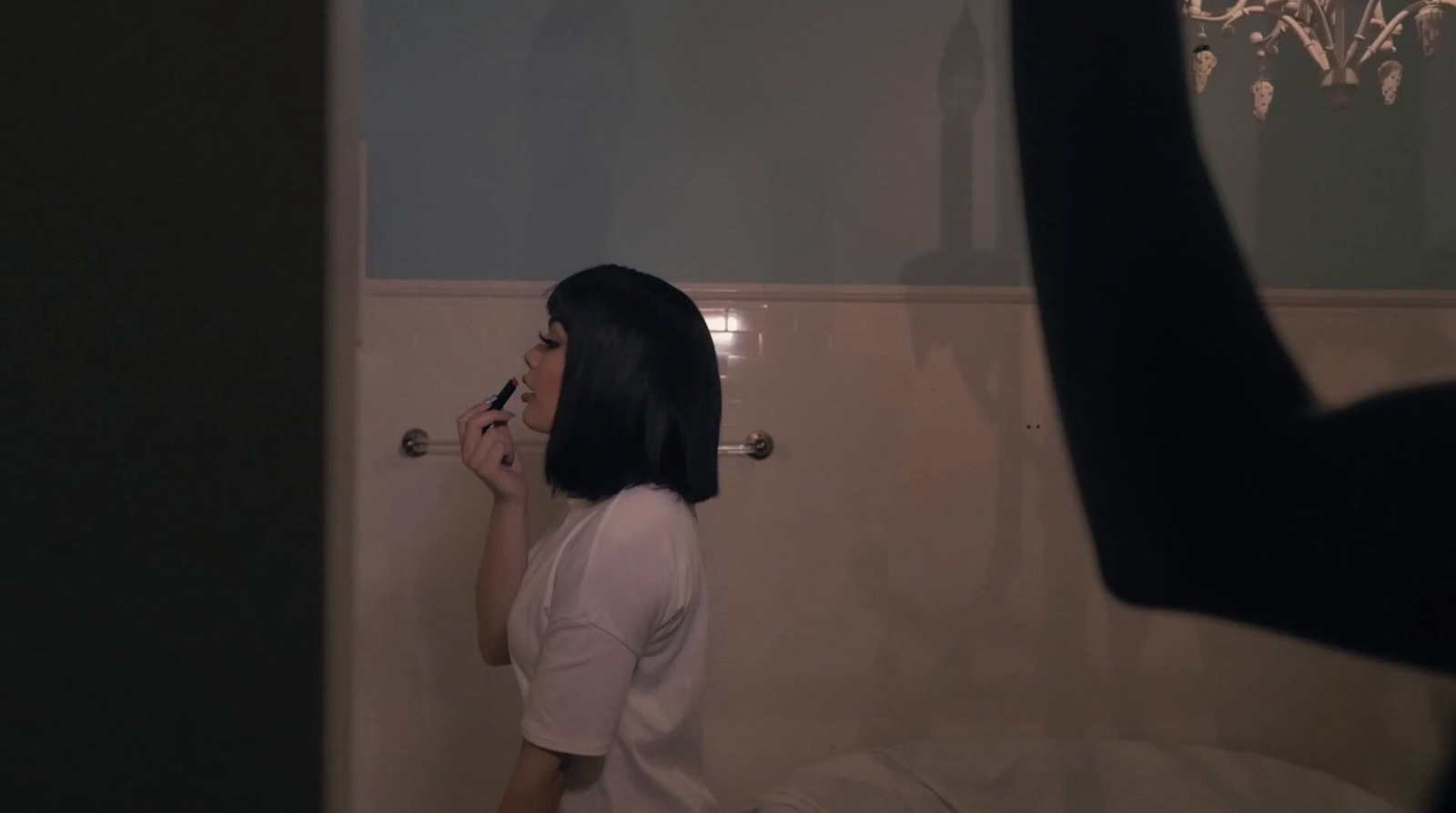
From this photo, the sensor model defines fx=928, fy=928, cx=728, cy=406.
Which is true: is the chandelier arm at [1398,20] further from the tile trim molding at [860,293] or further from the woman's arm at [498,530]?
the woman's arm at [498,530]

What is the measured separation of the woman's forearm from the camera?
969 mm

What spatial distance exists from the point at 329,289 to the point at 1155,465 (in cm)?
26

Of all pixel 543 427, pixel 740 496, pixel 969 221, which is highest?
pixel 969 221

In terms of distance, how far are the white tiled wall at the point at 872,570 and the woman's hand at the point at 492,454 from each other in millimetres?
470

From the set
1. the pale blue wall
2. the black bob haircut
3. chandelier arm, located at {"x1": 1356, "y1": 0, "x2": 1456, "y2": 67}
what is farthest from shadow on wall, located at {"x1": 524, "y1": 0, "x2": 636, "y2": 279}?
chandelier arm, located at {"x1": 1356, "y1": 0, "x2": 1456, "y2": 67}

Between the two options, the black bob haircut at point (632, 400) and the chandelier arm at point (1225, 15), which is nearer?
the black bob haircut at point (632, 400)

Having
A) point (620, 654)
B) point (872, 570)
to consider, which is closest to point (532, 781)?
point (620, 654)

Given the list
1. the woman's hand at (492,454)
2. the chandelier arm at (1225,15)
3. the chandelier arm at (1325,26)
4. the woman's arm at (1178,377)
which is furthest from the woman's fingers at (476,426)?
the chandelier arm at (1325,26)

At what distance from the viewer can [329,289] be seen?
0.85 feet

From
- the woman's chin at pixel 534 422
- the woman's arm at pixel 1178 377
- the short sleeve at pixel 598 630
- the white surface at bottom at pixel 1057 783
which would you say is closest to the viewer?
the woman's arm at pixel 1178 377

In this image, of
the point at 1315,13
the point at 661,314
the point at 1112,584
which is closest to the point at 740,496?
the point at 661,314

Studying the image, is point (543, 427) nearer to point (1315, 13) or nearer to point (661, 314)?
point (661, 314)

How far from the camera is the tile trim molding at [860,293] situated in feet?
4.85

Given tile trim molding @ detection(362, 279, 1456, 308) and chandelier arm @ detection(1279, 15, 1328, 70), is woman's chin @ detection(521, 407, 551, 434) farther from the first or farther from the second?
chandelier arm @ detection(1279, 15, 1328, 70)
